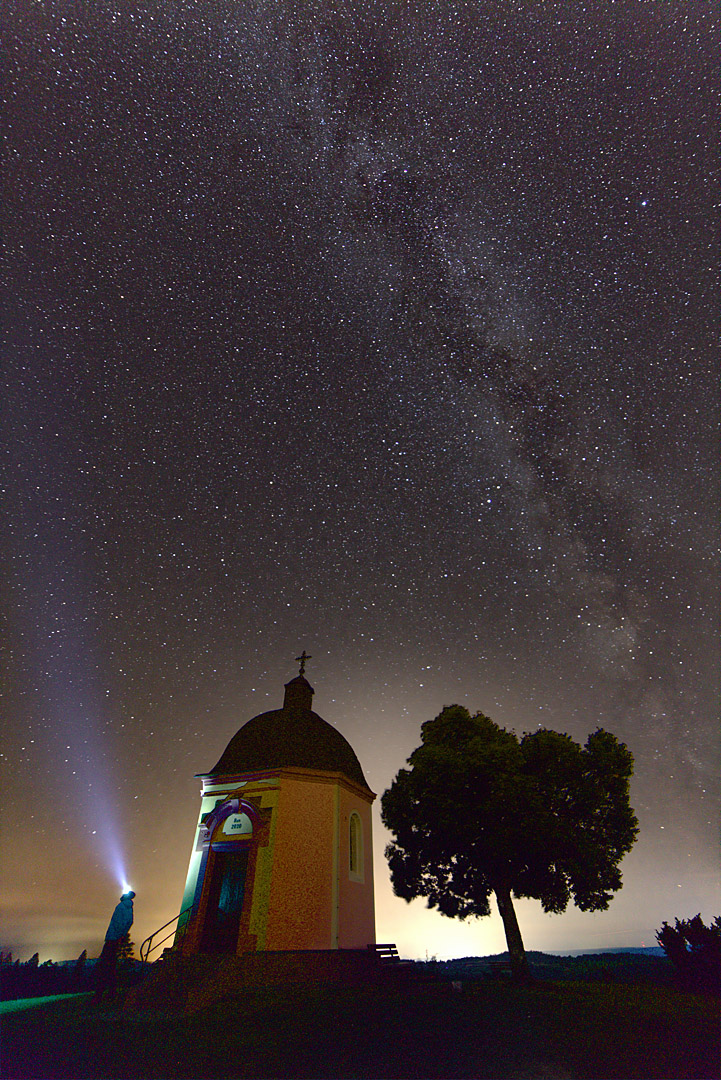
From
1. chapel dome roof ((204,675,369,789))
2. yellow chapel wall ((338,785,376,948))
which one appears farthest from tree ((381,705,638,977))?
chapel dome roof ((204,675,369,789))

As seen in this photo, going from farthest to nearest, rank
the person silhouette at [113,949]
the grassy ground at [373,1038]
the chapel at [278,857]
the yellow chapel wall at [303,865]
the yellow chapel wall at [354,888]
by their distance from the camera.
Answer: the yellow chapel wall at [354,888] → the chapel at [278,857] → the yellow chapel wall at [303,865] → the person silhouette at [113,949] → the grassy ground at [373,1038]

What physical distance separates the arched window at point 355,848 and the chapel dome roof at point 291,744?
1516 millimetres

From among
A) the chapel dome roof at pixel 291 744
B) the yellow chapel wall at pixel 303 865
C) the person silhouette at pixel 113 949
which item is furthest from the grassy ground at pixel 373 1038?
the chapel dome roof at pixel 291 744

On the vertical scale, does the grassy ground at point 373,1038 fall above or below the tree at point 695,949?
below

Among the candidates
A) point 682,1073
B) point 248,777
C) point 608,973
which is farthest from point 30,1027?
point 608,973

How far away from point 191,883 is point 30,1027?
6.48 meters

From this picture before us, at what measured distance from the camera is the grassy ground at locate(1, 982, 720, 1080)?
8438mm

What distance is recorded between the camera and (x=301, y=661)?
24922mm

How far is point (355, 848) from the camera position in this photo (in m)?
20.1

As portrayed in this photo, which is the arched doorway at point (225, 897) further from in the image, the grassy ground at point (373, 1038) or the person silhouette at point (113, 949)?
the grassy ground at point (373, 1038)

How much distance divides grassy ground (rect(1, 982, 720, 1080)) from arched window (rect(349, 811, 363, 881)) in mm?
5447

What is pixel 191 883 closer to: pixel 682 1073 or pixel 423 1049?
pixel 423 1049

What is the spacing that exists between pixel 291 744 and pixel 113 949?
317 inches

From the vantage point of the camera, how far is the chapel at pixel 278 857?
16.7 meters
